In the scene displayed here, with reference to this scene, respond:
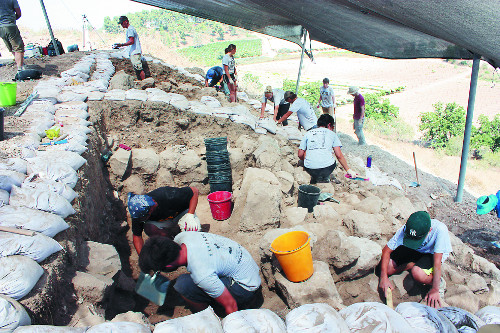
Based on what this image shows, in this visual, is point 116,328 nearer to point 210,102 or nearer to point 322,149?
point 322,149

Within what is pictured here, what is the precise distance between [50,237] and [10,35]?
5293 mm

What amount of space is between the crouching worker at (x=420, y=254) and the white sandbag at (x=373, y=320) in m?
1.04

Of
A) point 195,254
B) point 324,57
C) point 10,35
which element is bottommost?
point 195,254

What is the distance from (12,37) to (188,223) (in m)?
5.24

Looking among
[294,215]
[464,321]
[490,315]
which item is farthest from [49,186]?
[490,315]

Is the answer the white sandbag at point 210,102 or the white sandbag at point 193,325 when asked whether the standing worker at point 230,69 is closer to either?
the white sandbag at point 210,102

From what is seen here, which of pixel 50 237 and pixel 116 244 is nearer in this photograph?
pixel 50 237

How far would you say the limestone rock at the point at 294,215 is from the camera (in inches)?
147

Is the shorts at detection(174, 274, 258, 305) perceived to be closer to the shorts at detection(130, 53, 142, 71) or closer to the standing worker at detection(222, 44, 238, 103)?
the standing worker at detection(222, 44, 238, 103)

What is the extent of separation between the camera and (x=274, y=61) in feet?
128

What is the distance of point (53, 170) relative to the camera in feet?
9.39

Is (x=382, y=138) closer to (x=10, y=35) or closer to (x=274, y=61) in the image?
(x=10, y=35)

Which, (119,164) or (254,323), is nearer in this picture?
(254,323)

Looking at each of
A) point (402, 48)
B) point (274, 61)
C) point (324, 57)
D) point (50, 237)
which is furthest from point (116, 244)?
point (324, 57)
